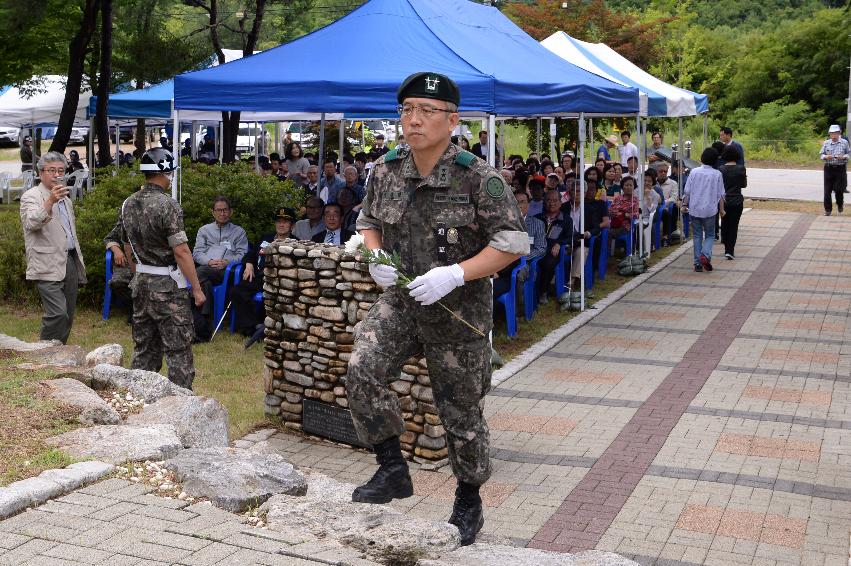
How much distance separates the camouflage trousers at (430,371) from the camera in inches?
171

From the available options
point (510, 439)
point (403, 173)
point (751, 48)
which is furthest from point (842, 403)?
point (751, 48)

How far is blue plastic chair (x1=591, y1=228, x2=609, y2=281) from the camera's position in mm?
14625

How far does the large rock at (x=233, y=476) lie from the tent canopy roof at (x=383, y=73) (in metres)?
5.43

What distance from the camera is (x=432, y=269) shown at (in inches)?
168

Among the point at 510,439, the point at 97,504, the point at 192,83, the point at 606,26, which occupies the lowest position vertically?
the point at 510,439

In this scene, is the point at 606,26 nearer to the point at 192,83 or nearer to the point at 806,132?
the point at 806,132

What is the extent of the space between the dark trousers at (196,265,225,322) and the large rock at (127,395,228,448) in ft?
15.9

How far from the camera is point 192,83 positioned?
1094cm

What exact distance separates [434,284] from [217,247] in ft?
24.3

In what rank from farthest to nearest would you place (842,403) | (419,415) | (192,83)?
(192,83)
(842,403)
(419,415)

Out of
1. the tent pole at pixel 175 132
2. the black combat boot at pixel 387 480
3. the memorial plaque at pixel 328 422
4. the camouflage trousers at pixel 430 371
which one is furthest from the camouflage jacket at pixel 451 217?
the tent pole at pixel 175 132

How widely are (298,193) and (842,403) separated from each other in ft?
22.4

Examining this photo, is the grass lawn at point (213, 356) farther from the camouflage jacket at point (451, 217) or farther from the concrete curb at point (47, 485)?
the camouflage jacket at point (451, 217)

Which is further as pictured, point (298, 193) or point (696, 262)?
point (696, 262)
